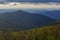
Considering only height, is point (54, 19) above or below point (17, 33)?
above

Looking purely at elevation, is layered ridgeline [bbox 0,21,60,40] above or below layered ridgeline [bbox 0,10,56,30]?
below

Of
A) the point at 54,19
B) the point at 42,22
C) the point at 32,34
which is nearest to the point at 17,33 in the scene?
the point at 32,34

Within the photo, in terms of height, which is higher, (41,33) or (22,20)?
(22,20)

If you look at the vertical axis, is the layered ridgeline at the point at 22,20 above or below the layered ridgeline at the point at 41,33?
above

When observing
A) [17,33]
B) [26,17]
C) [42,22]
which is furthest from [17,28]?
[42,22]

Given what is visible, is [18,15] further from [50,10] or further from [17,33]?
[50,10]

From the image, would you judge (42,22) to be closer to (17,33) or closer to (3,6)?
(17,33)

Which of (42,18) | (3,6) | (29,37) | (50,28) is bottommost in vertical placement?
(29,37)
